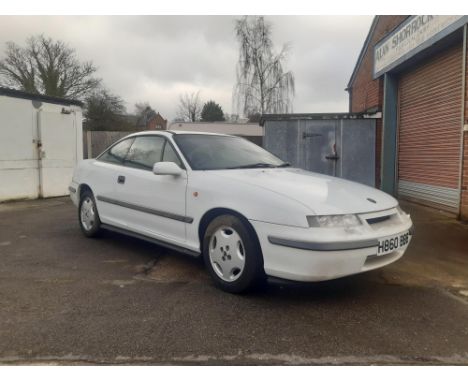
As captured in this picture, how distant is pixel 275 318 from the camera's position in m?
3.04

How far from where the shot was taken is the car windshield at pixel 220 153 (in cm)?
417

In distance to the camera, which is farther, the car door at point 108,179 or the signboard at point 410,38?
the signboard at point 410,38

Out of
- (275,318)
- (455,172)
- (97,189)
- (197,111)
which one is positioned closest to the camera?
(275,318)

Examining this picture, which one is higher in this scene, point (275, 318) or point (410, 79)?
point (410, 79)

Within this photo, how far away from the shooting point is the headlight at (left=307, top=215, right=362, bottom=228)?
309 cm

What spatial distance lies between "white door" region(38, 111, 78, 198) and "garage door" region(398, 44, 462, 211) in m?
8.25

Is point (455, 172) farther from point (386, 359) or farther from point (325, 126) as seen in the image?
point (386, 359)

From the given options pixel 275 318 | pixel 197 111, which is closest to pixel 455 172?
pixel 275 318

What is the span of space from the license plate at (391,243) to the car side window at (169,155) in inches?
81.4

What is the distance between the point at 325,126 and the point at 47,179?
273 inches

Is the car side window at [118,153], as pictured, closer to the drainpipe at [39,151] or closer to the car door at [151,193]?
the car door at [151,193]

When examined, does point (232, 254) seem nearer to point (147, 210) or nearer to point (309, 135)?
point (147, 210)

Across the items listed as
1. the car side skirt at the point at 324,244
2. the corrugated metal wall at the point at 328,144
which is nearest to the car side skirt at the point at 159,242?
the car side skirt at the point at 324,244

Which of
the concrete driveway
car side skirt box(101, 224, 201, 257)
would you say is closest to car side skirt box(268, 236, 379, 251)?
the concrete driveway
